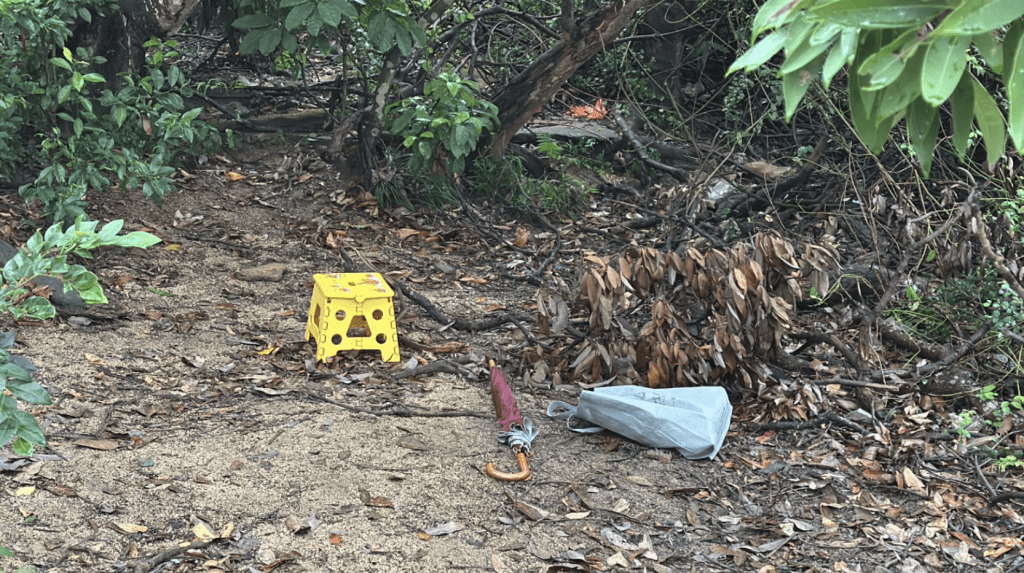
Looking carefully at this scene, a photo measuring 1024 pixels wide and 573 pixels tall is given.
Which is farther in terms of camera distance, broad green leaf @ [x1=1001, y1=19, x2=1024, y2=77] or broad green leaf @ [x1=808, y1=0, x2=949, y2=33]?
broad green leaf @ [x1=1001, y1=19, x2=1024, y2=77]

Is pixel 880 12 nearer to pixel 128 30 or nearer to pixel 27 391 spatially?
pixel 27 391

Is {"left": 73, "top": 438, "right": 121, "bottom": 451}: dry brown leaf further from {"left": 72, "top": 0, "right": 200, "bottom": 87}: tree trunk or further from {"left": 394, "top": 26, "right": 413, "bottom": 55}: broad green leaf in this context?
{"left": 72, "top": 0, "right": 200, "bottom": 87}: tree trunk

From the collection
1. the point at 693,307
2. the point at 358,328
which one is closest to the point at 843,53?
the point at 693,307

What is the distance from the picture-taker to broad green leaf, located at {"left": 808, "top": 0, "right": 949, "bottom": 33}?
0.99 m

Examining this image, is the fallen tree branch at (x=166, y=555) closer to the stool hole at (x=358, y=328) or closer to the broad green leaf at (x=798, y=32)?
the stool hole at (x=358, y=328)

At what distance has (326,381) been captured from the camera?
4035mm

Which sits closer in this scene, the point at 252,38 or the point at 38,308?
the point at 38,308

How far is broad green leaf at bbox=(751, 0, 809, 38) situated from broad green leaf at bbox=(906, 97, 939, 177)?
22 cm

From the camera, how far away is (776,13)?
109 centimetres

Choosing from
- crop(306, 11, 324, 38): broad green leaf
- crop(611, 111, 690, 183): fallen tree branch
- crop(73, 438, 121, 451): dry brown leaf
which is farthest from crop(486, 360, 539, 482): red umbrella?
crop(611, 111, 690, 183): fallen tree branch

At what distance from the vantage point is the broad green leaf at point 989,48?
1004 mm

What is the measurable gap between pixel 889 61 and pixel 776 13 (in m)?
0.16

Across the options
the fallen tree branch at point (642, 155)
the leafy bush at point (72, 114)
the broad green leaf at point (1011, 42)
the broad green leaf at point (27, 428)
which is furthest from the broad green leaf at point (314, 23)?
the broad green leaf at point (1011, 42)

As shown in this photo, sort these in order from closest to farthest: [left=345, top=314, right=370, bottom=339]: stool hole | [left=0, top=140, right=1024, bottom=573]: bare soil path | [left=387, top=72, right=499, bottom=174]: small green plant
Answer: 1. [left=0, top=140, right=1024, bottom=573]: bare soil path
2. [left=345, top=314, right=370, bottom=339]: stool hole
3. [left=387, top=72, right=499, bottom=174]: small green plant
